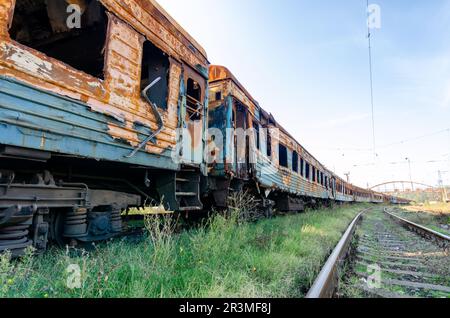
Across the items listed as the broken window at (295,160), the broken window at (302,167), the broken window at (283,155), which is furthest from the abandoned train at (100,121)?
the broken window at (302,167)

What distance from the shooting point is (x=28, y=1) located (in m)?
3.94

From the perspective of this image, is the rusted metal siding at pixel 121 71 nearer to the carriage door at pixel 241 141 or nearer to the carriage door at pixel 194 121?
the carriage door at pixel 194 121

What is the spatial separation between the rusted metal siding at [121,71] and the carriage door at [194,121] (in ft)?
1.16

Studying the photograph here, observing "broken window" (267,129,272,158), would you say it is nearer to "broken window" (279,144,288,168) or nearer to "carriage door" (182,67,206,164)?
"broken window" (279,144,288,168)

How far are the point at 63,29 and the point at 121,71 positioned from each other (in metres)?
1.46

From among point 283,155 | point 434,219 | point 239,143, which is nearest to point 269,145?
point 283,155

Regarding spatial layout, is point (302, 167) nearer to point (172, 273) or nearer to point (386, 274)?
point (386, 274)

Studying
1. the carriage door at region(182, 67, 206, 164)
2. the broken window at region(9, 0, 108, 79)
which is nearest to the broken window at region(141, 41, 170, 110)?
A: the carriage door at region(182, 67, 206, 164)

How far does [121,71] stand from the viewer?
3580 millimetres

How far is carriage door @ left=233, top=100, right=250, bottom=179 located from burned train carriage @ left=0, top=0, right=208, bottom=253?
1332mm

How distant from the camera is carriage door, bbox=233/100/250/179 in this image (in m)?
6.52

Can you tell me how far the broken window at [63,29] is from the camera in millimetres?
3920
